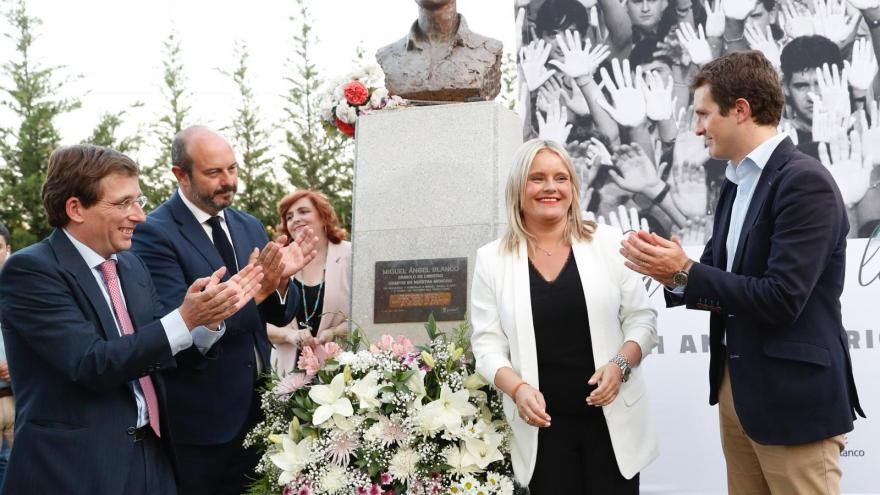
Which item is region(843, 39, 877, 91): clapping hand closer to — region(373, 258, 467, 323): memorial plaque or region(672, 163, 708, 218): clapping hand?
region(672, 163, 708, 218): clapping hand

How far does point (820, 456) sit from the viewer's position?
106 inches

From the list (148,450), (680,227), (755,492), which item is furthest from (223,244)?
(680,227)

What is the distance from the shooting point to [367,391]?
3387 millimetres

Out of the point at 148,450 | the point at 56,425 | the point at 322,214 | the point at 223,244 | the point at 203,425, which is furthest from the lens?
the point at 322,214

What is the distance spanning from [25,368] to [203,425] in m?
0.93

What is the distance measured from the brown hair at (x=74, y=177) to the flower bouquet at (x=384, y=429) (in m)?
1.11

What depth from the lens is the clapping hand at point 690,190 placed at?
530 cm

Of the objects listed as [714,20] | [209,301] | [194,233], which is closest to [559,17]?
[714,20]

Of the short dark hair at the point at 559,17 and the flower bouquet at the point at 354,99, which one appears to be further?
the short dark hair at the point at 559,17

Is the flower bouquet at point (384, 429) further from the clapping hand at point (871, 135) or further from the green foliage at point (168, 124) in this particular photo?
the green foliage at point (168, 124)

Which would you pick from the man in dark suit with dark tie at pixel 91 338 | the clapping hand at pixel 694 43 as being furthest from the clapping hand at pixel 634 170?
the man in dark suit with dark tie at pixel 91 338

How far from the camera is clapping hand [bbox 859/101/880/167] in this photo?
5.01m

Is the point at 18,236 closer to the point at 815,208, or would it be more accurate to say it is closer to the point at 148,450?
the point at 148,450

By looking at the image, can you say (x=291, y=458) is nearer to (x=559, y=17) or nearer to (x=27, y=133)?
(x=559, y=17)
